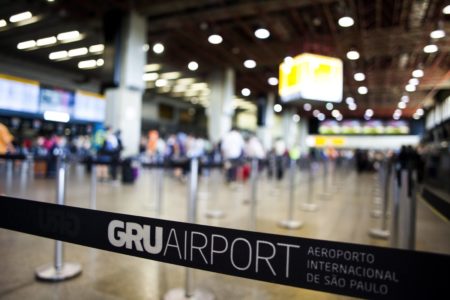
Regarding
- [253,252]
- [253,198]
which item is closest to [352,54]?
[253,252]

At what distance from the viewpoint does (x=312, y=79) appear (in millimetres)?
2771

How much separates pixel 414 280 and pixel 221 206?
5.67 meters

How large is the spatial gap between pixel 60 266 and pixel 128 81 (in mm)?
8179

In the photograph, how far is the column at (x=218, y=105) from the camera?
1627cm

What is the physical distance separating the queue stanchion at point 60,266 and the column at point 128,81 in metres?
7.28

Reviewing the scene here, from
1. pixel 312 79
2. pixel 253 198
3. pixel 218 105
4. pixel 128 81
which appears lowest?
pixel 253 198

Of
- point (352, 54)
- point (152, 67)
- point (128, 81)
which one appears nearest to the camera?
point (352, 54)

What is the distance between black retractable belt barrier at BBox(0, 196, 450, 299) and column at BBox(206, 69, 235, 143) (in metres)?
14.4

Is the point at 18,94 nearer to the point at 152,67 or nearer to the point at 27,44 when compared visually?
the point at 27,44

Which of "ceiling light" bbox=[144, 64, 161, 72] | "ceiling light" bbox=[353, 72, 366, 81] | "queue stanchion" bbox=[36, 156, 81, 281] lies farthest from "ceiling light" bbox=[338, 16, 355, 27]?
"ceiling light" bbox=[144, 64, 161, 72]

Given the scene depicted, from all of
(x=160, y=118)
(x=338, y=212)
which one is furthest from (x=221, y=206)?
(x=160, y=118)

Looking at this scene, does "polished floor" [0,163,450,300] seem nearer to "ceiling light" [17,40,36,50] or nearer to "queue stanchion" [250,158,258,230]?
"queue stanchion" [250,158,258,230]

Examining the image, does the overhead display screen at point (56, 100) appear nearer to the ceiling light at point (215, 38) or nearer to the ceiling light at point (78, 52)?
the ceiling light at point (78, 52)

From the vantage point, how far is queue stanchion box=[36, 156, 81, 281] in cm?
276
